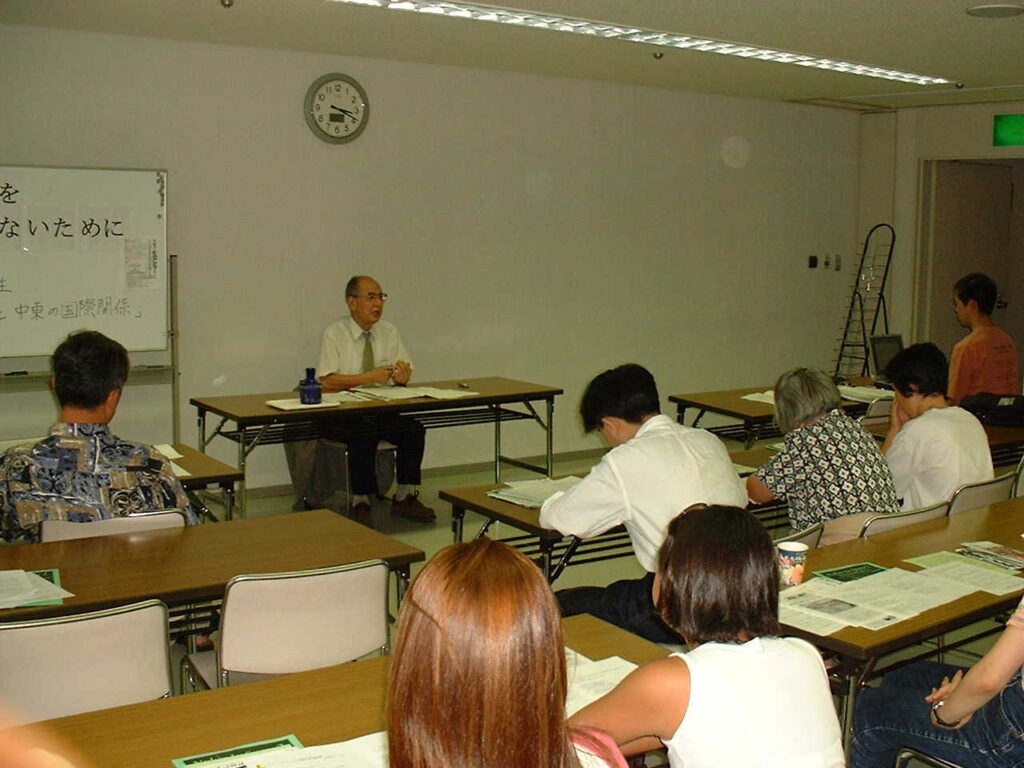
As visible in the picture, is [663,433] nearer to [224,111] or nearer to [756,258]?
[224,111]

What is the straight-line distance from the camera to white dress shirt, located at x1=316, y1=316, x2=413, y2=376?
21.4 ft

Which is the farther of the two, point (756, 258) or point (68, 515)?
point (756, 258)

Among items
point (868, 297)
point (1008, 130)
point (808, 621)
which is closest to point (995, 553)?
point (808, 621)

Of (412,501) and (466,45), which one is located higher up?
(466,45)

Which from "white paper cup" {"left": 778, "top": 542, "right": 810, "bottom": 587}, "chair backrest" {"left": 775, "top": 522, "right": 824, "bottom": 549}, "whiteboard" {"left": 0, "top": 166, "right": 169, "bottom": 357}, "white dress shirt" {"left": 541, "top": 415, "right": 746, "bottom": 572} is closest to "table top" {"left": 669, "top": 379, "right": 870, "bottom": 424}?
"chair backrest" {"left": 775, "top": 522, "right": 824, "bottom": 549}

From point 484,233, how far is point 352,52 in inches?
59.9

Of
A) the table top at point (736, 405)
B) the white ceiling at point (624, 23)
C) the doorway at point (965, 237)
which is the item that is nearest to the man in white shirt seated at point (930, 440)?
the table top at point (736, 405)

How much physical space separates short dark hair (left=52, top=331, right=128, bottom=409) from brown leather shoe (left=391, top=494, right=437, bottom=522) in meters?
3.20

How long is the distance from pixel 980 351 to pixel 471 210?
10.8 feet

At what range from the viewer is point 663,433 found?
3.40 m

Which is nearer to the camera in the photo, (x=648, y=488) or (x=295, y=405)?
(x=648, y=488)

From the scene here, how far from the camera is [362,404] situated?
5.78 m

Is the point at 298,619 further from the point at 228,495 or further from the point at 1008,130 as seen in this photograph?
the point at 1008,130

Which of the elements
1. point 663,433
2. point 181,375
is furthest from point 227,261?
point 663,433
